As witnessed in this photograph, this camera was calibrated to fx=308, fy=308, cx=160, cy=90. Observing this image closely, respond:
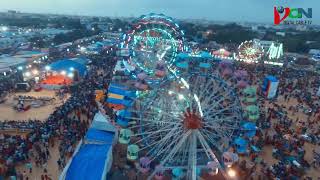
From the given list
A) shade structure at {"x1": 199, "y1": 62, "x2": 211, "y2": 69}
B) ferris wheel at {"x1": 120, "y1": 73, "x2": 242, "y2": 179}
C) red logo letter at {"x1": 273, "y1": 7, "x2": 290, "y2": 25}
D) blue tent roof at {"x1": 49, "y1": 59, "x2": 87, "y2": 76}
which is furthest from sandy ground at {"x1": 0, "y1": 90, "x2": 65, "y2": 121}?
red logo letter at {"x1": 273, "y1": 7, "x2": 290, "y2": 25}

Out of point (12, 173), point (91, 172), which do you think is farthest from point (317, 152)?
point (12, 173)

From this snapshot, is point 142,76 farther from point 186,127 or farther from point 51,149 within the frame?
point 186,127

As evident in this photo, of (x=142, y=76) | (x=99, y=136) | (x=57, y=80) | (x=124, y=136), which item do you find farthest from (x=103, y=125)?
(x=57, y=80)

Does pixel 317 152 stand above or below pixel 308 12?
below

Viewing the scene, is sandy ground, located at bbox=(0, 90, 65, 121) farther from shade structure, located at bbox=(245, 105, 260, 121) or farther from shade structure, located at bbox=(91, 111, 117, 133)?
shade structure, located at bbox=(245, 105, 260, 121)

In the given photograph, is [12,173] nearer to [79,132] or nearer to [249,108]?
[79,132]
